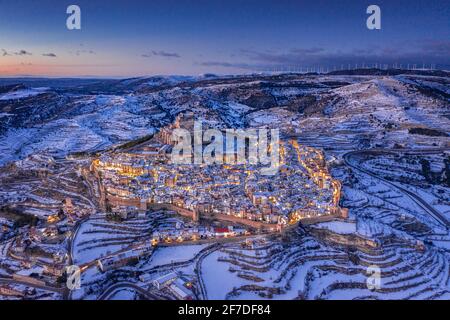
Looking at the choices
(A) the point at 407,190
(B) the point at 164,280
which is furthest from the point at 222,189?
(A) the point at 407,190

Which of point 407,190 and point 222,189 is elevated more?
point 222,189

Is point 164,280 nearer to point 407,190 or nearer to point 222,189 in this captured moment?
point 222,189

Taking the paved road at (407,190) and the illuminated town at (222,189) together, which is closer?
the illuminated town at (222,189)

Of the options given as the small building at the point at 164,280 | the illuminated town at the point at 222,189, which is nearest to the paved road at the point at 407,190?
the illuminated town at the point at 222,189

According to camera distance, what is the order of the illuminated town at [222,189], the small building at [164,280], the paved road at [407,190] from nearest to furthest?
the small building at [164,280], the illuminated town at [222,189], the paved road at [407,190]

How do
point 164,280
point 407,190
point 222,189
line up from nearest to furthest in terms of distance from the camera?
point 164,280 → point 222,189 → point 407,190

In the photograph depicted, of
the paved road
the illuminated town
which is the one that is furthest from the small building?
the paved road

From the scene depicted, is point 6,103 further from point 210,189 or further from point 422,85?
point 422,85

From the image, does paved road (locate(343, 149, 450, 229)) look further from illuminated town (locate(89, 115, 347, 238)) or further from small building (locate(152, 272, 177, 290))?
small building (locate(152, 272, 177, 290))

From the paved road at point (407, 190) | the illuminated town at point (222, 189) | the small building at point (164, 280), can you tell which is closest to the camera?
the small building at point (164, 280)

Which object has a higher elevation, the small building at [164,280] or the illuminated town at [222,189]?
the illuminated town at [222,189]

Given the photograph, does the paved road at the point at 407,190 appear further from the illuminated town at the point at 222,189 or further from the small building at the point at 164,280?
the small building at the point at 164,280
